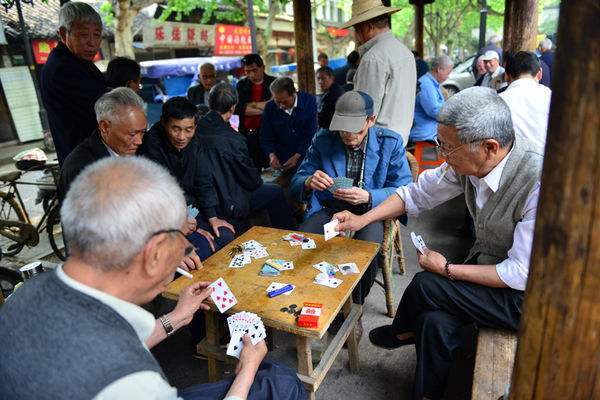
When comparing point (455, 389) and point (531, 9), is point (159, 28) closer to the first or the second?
point (531, 9)

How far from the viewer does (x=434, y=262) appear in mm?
2131

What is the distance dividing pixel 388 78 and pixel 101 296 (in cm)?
298

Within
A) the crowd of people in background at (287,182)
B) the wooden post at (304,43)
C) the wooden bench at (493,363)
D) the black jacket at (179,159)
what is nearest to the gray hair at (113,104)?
the crowd of people in background at (287,182)

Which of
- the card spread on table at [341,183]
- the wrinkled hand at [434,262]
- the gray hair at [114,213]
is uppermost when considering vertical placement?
the gray hair at [114,213]

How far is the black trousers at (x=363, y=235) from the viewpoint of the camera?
2.78 metres

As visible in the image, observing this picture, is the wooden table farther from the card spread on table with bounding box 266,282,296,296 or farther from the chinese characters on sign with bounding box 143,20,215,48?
the chinese characters on sign with bounding box 143,20,215,48

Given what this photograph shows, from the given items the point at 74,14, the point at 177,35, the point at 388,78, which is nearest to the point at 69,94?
the point at 74,14

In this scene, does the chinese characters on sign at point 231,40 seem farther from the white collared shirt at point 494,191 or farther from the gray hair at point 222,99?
the white collared shirt at point 494,191

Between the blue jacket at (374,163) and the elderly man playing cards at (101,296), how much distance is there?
196cm

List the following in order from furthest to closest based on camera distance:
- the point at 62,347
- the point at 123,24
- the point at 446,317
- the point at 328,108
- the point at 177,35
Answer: the point at 177,35, the point at 123,24, the point at 328,108, the point at 446,317, the point at 62,347

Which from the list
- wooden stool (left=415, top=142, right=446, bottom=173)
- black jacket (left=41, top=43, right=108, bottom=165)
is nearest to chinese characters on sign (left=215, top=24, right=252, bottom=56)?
wooden stool (left=415, top=142, right=446, bottom=173)

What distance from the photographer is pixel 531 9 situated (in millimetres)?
5352

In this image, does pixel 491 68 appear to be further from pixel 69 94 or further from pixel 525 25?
pixel 69 94

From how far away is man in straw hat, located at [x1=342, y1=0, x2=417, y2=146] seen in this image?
3404mm
